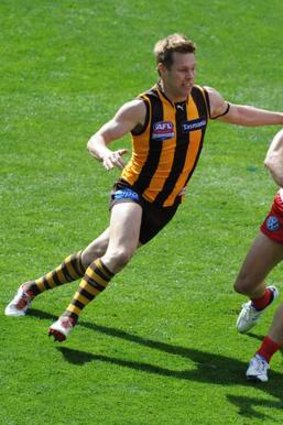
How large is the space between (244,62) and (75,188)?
19.8 ft

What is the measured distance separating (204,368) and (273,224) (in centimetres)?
117

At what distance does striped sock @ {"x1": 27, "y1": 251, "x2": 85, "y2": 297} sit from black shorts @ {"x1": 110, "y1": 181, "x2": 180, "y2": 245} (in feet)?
1.82

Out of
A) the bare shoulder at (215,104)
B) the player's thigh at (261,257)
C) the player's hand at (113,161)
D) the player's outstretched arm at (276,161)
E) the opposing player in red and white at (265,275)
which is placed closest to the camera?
the player's hand at (113,161)

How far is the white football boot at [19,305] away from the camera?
8.71 metres

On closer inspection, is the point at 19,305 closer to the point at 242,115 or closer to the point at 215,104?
the point at 215,104

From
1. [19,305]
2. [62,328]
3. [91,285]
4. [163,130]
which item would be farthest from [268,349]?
[19,305]

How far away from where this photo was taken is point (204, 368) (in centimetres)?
811

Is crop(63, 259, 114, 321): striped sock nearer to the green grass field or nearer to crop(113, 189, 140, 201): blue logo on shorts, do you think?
the green grass field

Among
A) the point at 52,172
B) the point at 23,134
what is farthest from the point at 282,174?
the point at 23,134

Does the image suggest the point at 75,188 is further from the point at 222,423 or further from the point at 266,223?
the point at 222,423

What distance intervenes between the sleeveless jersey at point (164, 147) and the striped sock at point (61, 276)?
79 cm

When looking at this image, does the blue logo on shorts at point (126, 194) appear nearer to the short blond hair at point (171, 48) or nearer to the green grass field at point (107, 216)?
the short blond hair at point (171, 48)

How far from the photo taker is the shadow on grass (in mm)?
7602

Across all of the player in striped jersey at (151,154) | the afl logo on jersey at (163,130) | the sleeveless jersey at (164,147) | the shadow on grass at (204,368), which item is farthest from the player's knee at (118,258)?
the afl logo on jersey at (163,130)
